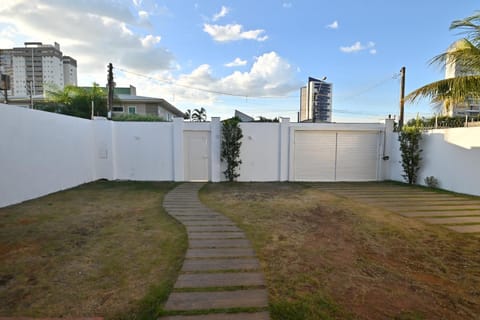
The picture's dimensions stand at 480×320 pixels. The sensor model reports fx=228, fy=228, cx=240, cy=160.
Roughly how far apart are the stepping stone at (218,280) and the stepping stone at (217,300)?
0.40ft

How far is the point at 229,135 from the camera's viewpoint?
28.1 feet

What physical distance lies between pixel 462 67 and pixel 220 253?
7.10m

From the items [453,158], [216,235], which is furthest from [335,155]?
[216,235]

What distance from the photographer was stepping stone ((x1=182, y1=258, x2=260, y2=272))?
2.61m

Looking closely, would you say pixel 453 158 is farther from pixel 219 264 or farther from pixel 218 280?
pixel 218 280

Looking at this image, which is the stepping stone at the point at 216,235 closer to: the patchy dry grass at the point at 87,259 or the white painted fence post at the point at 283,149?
the patchy dry grass at the point at 87,259

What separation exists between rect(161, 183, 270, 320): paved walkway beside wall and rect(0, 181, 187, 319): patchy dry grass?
0.57 feet

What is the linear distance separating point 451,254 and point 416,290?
141cm

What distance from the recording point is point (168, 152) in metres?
8.85

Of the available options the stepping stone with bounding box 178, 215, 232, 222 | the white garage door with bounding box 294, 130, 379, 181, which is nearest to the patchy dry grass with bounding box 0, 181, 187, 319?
the stepping stone with bounding box 178, 215, 232, 222

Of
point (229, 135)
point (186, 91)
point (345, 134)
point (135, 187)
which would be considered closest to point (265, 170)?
point (229, 135)

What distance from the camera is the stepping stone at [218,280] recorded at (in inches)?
89.3

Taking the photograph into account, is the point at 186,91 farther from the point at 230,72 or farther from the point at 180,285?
the point at 180,285

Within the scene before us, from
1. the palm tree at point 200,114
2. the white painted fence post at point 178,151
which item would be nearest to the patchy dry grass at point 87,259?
the white painted fence post at point 178,151
